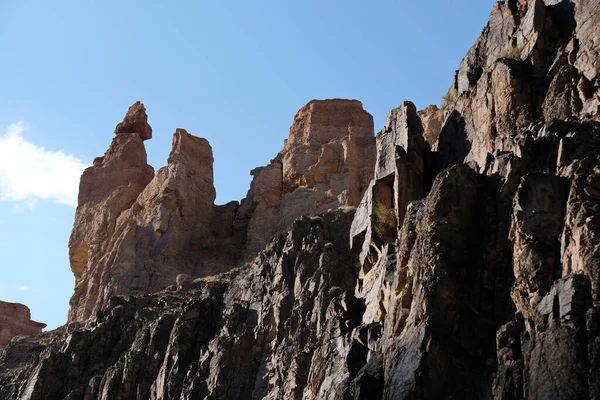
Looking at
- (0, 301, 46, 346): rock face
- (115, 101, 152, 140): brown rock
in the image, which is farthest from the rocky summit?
(115, 101, 152, 140): brown rock

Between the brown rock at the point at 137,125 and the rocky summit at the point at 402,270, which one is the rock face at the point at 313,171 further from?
the brown rock at the point at 137,125

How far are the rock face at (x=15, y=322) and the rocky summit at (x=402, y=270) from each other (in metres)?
13.1

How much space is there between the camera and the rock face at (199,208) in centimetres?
7175

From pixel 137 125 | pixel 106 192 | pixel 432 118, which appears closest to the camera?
pixel 432 118

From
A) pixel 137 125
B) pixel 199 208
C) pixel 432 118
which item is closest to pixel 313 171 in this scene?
pixel 199 208

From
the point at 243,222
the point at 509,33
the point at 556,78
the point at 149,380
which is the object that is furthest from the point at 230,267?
the point at 556,78

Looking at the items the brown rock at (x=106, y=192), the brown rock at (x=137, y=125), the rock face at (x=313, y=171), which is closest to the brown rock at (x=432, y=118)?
the rock face at (x=313, y=171)

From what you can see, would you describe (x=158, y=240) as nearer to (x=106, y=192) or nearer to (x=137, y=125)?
(x=106, y=192)

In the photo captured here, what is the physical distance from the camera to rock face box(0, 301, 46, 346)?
88312 mm

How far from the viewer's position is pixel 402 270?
34.3m

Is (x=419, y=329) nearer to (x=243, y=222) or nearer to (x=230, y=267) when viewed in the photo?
(x=230, y=267)

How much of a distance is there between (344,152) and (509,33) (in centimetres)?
3231

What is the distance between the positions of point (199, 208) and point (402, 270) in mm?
43776

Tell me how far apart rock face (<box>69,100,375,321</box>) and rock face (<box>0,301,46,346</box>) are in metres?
10.4
